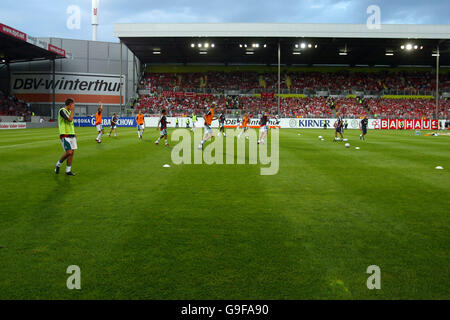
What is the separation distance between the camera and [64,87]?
189 ft

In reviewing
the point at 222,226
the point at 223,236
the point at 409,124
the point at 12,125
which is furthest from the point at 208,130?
the point at 409,124

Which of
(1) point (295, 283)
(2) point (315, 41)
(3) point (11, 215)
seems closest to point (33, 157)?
(3) point (11, 215)

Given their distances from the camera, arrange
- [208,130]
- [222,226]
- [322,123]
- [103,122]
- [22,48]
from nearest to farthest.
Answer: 1. [222,226]
2. [208,130]
3. [103,122]
4. [22,48]
5. [322,123]

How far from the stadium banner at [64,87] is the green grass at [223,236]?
52.7m

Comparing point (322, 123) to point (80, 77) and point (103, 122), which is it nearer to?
point (103, 122)

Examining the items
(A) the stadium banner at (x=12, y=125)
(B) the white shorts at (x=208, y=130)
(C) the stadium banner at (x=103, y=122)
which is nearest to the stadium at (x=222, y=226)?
(B) the white shorts at (x=208, y=130)

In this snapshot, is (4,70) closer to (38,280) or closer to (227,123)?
(227,123)

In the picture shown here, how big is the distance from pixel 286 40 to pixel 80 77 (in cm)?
3363

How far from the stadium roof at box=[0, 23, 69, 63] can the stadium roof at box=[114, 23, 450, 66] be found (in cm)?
920

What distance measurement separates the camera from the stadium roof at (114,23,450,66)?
157 ft

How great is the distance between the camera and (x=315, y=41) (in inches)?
1994

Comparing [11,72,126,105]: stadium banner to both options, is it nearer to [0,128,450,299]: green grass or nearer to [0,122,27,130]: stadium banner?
[0,122,27,130]: stadium banner

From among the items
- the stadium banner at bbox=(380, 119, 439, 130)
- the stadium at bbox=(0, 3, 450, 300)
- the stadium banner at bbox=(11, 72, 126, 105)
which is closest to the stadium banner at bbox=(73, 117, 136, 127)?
the stadium banner at bbox=(11, 72, 126, 105)
